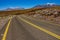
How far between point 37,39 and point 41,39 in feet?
0.79

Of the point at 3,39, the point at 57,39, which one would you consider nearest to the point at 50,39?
the point at 57,39

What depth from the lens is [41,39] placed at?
919 cm

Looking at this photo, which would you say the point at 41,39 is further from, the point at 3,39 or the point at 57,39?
the point at 3,39

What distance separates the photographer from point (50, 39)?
28.9 ft

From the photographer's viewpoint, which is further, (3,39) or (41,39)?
(3,39)

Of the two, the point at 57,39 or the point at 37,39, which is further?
the point at 37,39

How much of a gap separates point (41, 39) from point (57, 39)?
37.5 inches

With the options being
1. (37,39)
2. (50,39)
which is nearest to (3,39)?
(37,39)

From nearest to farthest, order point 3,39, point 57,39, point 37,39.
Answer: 1. point 57,39
2. point 37,39
3. point 3,39

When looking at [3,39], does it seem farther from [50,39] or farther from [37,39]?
[50,39]

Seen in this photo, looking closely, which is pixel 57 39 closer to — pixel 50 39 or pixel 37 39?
pixel 50 39

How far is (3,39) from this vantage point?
35.5 feet

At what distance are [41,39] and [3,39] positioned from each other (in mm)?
2892

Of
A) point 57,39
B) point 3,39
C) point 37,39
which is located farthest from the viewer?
point 3,39
